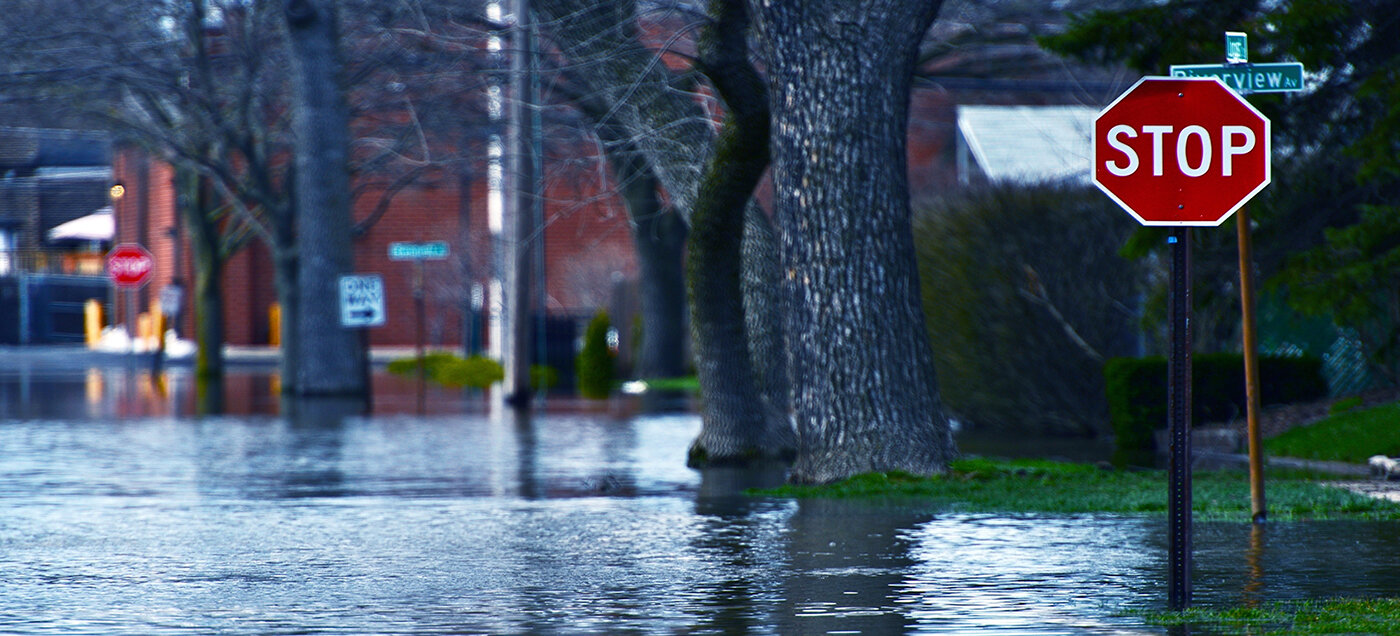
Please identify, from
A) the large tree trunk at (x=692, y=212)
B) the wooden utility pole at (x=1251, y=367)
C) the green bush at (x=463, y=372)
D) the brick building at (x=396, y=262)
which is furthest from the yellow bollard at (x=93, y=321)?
the wooden utility pole at (x=1251, y=367)

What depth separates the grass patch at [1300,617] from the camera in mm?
8023

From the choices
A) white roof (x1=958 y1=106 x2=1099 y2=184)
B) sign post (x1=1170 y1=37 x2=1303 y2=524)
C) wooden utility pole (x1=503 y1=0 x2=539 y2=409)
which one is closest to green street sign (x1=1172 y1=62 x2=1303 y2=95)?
sign post (x1=1170 y1=37 x2=1303 y2=524)

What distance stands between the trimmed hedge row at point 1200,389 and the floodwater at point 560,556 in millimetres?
3966

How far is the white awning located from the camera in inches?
2958

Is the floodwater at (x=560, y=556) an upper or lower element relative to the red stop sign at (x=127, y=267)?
lower

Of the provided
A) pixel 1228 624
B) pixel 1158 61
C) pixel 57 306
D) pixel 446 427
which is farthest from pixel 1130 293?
pixel 57 306

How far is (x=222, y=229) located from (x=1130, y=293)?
38353 mm

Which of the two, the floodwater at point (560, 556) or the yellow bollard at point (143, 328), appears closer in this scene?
the floodwater at point (560, 556)

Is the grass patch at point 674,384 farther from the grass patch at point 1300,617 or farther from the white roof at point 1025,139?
the grass patch at point 1300,617

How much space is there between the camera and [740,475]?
16750 millimetres

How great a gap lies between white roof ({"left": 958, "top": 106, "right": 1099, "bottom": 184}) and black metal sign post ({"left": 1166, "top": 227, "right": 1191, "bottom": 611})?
17.3m

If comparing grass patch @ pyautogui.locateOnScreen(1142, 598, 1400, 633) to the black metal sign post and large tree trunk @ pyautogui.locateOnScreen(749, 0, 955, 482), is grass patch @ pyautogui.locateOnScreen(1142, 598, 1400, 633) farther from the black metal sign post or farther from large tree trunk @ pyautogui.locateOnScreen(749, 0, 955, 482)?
large tree trunk @ pyautogui.locateOnScreen(749, 0, 955, 482)

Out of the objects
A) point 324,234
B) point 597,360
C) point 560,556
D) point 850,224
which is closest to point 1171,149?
point 560,556

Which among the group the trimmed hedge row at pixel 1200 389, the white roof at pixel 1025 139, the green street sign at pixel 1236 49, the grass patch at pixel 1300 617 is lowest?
the grass patch at pixel 1300 617
